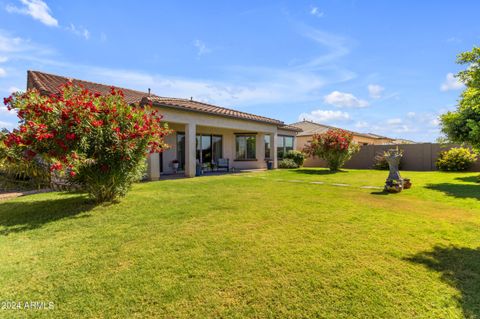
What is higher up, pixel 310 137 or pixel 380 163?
pixel 310 137

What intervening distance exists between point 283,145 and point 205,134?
28.1 feet

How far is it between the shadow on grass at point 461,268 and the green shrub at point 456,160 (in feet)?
59.8

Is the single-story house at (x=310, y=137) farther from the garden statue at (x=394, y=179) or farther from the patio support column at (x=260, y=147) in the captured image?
the garden statue at (x=394, y=179)

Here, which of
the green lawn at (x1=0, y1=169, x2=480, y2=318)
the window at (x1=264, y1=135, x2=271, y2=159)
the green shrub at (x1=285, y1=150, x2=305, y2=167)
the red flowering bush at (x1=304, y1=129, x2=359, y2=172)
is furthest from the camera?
the green shrub at (x1=285, y1=150, x2=305, y2=167)

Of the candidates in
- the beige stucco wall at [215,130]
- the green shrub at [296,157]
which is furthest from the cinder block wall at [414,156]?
the beige stucco wall at [215,130]

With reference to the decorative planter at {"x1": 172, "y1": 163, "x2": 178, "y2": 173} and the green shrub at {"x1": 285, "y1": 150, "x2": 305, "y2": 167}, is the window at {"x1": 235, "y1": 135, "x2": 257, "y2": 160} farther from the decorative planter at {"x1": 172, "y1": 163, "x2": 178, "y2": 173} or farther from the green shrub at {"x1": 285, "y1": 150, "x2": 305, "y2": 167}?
the decorative planter at {"x1": 172, "y1": 163, "x2": 178, "y2": 173}

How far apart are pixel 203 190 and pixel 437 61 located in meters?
12.5

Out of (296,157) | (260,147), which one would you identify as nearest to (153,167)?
(260,147)

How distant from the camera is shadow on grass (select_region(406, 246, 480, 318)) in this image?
10.0 feet

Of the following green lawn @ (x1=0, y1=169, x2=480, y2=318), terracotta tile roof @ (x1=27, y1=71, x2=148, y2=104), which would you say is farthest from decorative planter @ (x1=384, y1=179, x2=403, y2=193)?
terracotta tile roof @ (x1=27, y1=71, x2=148, y2=104)

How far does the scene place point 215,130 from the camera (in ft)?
64.6

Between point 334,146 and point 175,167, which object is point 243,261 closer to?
point 175,167

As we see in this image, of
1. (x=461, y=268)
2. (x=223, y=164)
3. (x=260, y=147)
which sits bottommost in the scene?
(x=461, y=268)

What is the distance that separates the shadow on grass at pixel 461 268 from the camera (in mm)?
3062
